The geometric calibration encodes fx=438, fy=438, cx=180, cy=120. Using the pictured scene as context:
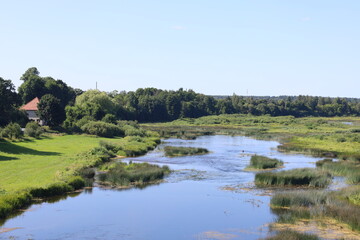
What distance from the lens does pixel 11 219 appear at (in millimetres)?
29047

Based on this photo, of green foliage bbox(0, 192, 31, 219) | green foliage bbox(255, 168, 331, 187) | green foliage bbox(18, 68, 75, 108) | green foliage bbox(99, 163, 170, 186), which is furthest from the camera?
green foliage bbox(18, 68, 75, 108)

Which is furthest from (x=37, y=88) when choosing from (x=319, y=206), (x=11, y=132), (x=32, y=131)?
(x=319, y=206)

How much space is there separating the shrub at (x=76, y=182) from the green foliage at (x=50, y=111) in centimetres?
5541

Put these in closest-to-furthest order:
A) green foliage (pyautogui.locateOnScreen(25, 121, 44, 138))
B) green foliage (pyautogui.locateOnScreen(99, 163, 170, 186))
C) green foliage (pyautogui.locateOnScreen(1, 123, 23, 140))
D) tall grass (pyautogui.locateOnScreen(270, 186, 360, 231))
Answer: tall grass (pyautogui.locateOnScreen(270, 186, 360, 231)), green foliage (pyautogui.locateOnScreen(99, 163, 170, 186)), green foliage (pyautogui.locateOnScreen(1, 123, 23, 140)), green foliage (pyautogui.locateOnScreen(25, 121, 44, 138))

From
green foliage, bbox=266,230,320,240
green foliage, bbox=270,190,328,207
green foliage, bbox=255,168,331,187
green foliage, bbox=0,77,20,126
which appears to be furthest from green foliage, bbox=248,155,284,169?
green foliage, bbox=0,77,20,126

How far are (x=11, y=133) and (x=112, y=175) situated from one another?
97.3ft

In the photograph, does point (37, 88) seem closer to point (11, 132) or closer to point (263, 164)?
point (11, 132)

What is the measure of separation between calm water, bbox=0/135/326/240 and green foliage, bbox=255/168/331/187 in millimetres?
1557

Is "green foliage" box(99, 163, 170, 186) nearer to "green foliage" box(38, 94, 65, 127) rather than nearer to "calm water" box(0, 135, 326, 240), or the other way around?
"calm water" box(0, 135, 326, 240)

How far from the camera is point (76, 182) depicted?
1531 inches

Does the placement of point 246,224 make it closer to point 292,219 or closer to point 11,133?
point 292,219

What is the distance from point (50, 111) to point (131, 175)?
54305 millimetres

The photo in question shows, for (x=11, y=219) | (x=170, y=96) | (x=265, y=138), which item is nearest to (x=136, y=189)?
(x=11, y=219)

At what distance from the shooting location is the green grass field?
1488 inches
